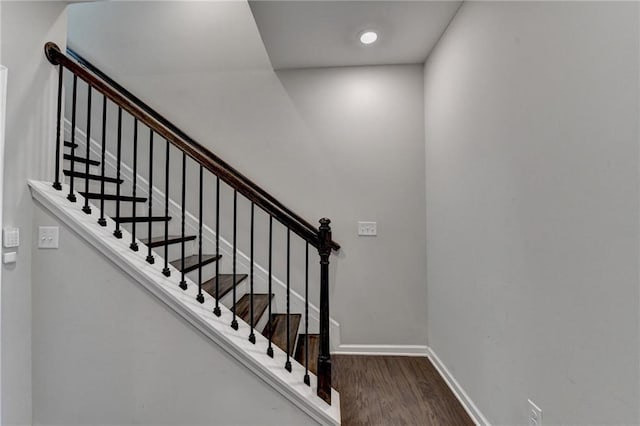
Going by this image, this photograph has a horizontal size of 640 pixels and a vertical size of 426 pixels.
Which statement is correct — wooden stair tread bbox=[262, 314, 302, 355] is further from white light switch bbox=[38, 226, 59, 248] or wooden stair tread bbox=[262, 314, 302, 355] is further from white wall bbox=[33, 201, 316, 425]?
white light switch bbox=[38, 226, 59, 248]

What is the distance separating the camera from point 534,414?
1.28 m

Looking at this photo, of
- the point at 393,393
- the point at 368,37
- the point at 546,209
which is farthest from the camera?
the point at 368,37

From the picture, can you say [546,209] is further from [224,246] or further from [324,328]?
[224,246]

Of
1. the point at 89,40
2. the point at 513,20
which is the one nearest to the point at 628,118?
the point at 513,20

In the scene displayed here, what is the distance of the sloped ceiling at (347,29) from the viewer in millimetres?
1931

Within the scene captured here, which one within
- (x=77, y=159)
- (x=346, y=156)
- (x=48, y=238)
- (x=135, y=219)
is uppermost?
(x=346, y=156)

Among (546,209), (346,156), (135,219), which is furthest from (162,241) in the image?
(546,209)

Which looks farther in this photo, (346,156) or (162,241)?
(346,156)

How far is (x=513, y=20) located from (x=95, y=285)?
8.30 ft

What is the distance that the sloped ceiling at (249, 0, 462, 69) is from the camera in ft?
6.33

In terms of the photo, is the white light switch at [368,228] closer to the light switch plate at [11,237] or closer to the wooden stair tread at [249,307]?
the wooden stair tread at [249,307]

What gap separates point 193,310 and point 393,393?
143 cm

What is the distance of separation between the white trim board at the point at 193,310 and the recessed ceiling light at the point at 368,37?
2.11 meters

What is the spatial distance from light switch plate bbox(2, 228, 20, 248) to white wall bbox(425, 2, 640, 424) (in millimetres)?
2547
